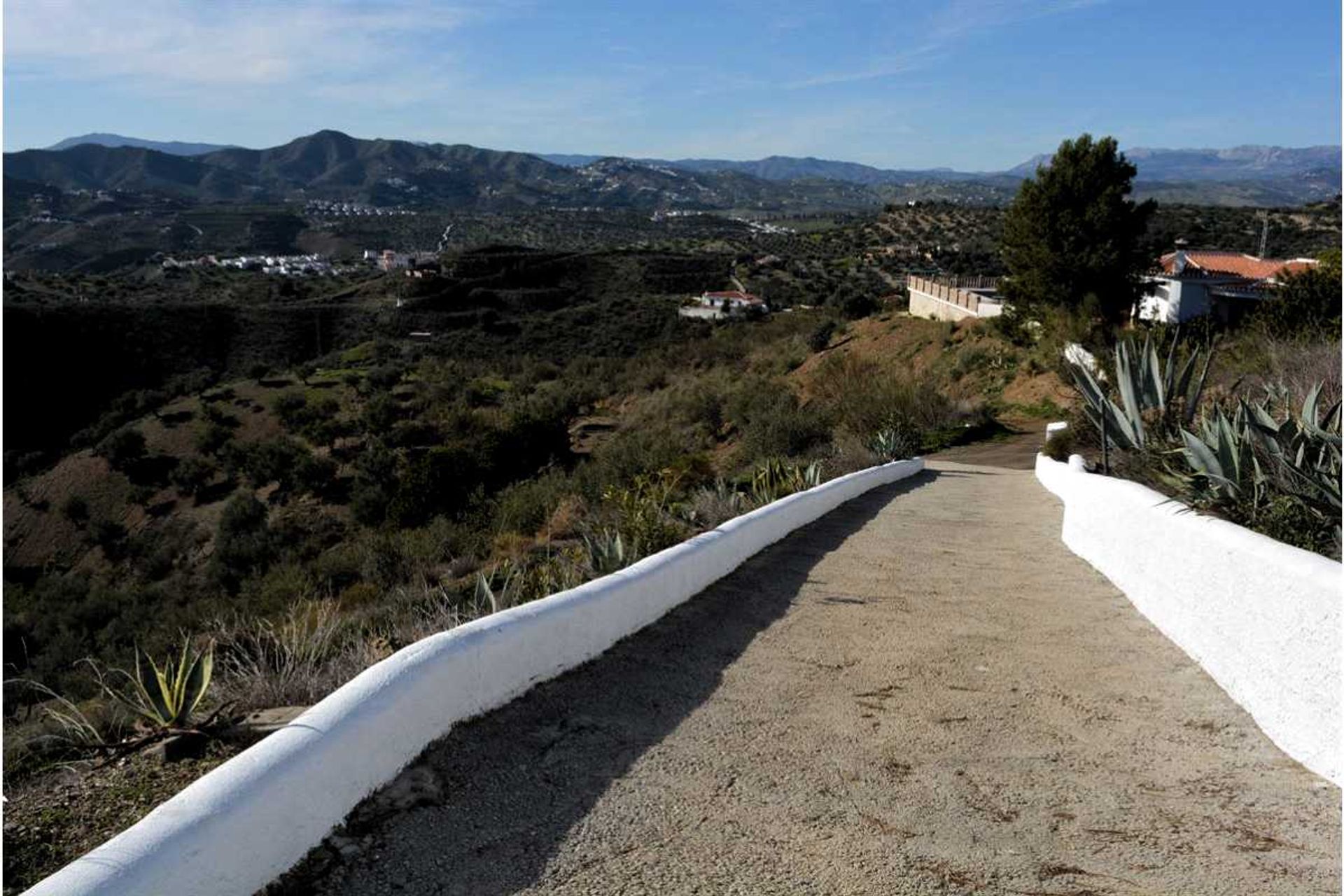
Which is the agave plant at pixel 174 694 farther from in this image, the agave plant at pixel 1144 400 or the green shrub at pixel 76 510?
the green shrub at pixel 76 510

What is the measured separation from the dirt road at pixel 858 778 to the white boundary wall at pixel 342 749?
10 cm

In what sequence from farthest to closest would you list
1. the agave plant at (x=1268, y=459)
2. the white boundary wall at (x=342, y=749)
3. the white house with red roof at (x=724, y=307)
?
the white house with red roof at (x=724, y=307), the agave plant at (x=1268, y=459), the white boundary wall at (x=342, y=749)

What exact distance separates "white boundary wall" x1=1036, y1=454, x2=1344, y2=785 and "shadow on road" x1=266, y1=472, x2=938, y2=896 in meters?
2.29

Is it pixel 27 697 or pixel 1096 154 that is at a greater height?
pixel 1096 154

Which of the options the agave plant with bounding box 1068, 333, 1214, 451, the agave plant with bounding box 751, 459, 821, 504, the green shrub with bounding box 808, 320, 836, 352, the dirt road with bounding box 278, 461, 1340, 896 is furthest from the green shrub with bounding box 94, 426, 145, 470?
the dirt road with bounding box 278, 461, 1340, 896

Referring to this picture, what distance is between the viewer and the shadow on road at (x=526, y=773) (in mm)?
3082

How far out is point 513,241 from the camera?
103 m

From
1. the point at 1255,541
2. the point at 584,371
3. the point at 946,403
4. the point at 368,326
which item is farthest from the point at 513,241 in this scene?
the point at 1255,541

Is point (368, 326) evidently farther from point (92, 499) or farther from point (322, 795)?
point (322, 795)

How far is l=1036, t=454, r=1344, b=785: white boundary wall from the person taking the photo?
4051mm

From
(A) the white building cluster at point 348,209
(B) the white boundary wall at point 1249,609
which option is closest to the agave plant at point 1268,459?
(B) the white boundary wall at point 1249,609

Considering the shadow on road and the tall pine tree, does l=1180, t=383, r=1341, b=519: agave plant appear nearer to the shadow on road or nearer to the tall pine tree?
the shadow on road

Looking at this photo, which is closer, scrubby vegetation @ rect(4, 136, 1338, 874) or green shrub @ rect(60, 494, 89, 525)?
scrubby vegetation @ rect(4, 136, 1338, 874)

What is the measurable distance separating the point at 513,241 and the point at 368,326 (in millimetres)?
45467
